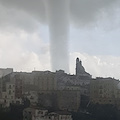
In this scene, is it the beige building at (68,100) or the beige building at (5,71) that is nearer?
the beige building at (68,100)

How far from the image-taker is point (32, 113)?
41.7 meters

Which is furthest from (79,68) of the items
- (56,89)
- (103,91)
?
(56,89)

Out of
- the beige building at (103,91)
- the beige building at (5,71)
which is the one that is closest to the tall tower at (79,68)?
the beige building at (103,91)

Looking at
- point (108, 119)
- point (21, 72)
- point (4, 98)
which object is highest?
point (21, 72)

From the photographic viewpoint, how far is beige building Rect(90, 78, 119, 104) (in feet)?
178

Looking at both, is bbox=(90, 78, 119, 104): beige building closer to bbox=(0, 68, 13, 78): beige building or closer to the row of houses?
the row of houses

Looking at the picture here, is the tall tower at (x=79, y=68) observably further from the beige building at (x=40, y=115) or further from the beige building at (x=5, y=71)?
the beige building at (x=40, y=115)

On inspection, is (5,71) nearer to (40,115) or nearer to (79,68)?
(79,68)

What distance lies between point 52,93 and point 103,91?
8.85 m

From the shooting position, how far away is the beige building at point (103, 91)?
54.3 metres

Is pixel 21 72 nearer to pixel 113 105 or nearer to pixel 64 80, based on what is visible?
pixel 64 80

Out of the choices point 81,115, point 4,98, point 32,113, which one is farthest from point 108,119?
point 4,98

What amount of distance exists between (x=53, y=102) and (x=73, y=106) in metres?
3.15

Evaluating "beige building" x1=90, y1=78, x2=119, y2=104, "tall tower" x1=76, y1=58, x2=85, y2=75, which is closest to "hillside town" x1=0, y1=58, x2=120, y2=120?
"beige building" x1=90, y1=78, x2=119, y2=104
